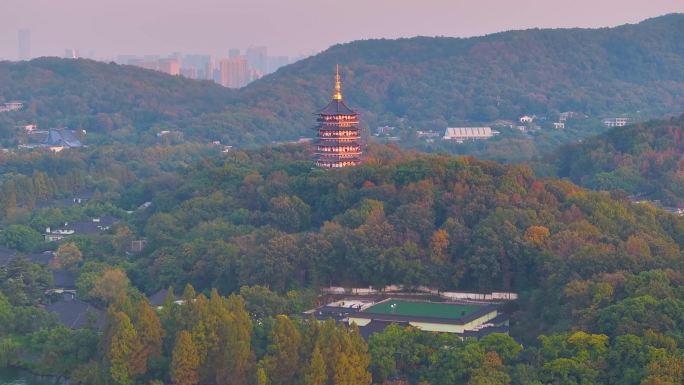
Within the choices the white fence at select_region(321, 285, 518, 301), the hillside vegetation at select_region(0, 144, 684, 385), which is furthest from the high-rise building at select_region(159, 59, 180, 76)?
the white fence at select_region(321, 285, 518, 301)

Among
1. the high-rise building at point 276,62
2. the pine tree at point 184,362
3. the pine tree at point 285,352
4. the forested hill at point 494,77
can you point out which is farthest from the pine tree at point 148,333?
the high-rise building at point 276,62

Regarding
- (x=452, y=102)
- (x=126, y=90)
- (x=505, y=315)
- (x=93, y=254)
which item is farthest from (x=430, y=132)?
(x=505, y=315)

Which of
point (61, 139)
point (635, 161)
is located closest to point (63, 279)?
point (635, 161)

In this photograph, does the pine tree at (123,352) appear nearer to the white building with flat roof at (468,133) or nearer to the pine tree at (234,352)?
the pine tree at (234,352)

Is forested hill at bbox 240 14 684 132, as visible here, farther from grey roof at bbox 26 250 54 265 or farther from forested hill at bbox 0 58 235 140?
grey roof at bbox 26 250 54 265

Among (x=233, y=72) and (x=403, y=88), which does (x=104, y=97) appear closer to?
(x=403, y=88)
